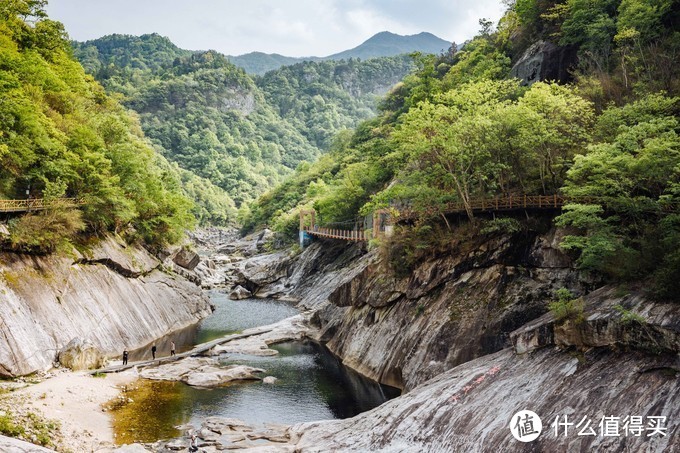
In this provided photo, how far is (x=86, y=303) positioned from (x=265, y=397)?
17321mm

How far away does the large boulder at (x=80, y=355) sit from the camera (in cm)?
3189

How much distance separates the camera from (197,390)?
3144 cm

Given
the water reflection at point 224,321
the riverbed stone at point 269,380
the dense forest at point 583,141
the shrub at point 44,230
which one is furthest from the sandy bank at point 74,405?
the dense forest at point 583,141

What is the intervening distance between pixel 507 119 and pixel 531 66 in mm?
24199

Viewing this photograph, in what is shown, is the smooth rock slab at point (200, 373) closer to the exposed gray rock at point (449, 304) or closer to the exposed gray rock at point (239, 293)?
the exposed gray rock at point (449, 304)

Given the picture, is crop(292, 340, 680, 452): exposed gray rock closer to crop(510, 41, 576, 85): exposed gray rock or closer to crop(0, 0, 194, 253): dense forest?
crop(0, 0, 194, 253): dense forest

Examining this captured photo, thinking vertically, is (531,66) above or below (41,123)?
above

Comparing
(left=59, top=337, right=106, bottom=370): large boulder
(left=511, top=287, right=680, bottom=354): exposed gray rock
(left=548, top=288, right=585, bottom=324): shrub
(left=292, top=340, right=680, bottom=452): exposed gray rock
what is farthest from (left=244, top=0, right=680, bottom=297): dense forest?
(left=59, top=337, right=106, bottom=370): large boulder

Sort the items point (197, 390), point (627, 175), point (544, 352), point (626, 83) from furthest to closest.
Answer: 1. point (626, 83)
2. point (197, 390)
3. point (627, 175)
4. point (544, 352)

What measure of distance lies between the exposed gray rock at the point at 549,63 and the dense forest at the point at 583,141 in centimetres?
65

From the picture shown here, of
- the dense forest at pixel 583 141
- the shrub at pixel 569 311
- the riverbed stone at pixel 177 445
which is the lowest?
the riverbed stone at pixel 177 445

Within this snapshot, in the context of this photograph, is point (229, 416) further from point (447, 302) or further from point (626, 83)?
point (626, 83)

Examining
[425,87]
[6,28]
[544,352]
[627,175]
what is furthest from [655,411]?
[425,87]

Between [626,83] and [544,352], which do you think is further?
[626,83]
